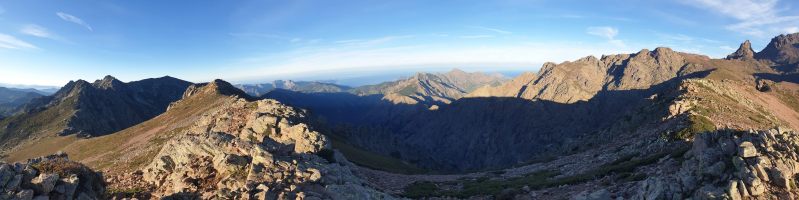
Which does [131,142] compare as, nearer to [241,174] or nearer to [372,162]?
[372,162]

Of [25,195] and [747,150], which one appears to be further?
[747,150]

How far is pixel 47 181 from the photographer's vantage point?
2331 centimetres

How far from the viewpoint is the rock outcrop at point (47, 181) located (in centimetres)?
2238

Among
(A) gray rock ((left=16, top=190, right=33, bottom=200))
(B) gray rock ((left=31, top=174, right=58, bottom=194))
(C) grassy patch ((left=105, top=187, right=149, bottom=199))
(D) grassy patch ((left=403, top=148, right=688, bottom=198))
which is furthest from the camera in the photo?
(D) grassy patch ((left=403, top=148, right=688, bottom=198))

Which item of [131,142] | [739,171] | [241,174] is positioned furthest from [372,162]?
[739,171]

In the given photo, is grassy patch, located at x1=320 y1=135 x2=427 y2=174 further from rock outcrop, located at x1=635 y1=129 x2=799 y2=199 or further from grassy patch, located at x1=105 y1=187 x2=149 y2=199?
rock outcrop, located at x1=635 y1=129 x2=799 y2=199

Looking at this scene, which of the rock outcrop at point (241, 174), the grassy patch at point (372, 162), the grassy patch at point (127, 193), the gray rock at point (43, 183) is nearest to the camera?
the gray rock at point (43, 183)

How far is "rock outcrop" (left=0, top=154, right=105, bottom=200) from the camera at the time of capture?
22.4 m

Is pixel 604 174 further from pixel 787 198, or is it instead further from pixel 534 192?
pixel 787 198

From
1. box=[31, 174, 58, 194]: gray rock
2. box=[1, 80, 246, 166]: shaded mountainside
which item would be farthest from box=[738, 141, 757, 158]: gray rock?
box=[1, 80, 246, 166]: shaded mountainside

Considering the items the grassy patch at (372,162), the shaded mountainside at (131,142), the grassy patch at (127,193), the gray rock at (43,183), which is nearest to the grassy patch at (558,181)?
the grassy patch at (127,193)

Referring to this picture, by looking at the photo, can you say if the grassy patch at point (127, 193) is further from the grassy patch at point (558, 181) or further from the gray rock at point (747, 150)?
the gray rock at point (747, 150)

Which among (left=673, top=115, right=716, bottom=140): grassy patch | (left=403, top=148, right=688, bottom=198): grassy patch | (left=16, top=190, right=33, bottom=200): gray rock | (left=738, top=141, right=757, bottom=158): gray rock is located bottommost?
(left=403, top=148, right=688, bottom=198): grassy patch

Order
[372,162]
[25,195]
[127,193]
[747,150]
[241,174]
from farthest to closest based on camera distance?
[372,162]
[127,193]
[241,174]
[747,150]
[25,195]
